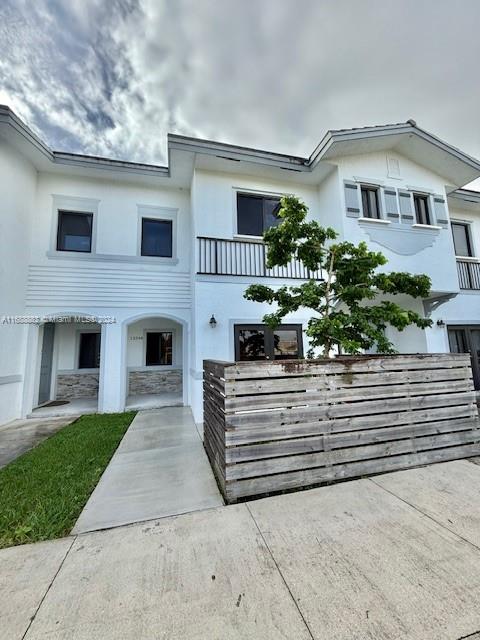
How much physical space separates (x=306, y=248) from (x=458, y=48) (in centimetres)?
614

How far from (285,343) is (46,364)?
751 centimetres

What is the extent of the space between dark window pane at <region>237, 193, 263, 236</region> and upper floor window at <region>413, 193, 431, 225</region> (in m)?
4.52

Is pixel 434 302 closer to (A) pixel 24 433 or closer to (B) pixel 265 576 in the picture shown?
(B) pixel 265 576

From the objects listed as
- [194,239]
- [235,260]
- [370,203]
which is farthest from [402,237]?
[194,239]

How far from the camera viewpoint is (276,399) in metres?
3.30

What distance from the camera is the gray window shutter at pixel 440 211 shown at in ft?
26.7

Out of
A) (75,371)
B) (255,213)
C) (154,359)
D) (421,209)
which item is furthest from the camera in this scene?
(154,359)

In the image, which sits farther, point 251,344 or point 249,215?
point 249,215

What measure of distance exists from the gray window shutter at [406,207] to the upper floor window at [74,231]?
8860 millimetres

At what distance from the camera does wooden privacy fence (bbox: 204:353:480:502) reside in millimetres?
3150

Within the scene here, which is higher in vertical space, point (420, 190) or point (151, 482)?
point (420, 190)

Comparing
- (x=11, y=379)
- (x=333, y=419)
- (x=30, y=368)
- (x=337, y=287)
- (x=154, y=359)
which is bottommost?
(x=333, y=419)

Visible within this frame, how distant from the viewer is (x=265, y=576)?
2014mm

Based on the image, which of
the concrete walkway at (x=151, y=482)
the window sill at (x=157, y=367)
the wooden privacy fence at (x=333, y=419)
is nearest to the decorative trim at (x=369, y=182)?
the wooden privacy fence at (x=333, y=419)
